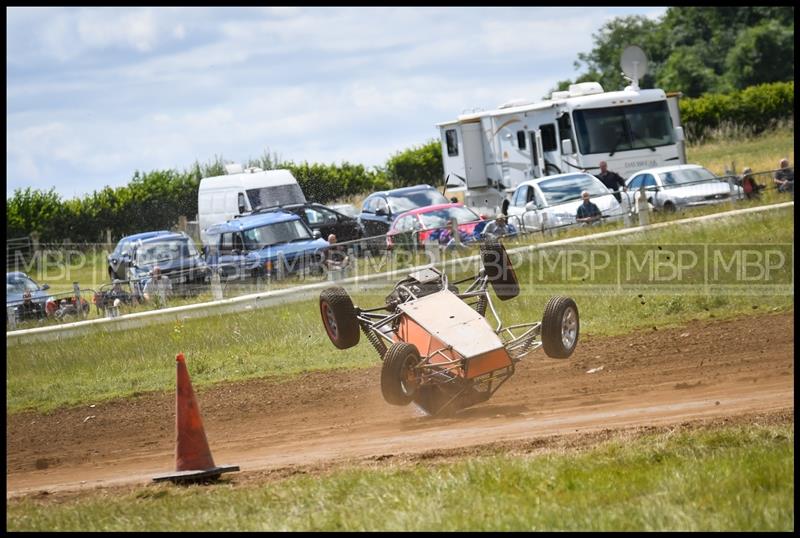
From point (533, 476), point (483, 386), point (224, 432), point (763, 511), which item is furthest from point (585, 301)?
point (763, 511)

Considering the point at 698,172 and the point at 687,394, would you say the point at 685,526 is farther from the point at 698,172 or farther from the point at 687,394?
the point at 698,172

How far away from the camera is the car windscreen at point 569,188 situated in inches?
973

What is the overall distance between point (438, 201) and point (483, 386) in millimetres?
16863

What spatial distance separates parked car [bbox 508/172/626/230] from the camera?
23891 mm

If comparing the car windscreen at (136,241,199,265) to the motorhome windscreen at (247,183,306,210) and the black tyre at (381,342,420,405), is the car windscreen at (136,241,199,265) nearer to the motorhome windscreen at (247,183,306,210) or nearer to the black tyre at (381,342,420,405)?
the motorhome windscreen at (247,183,306,210)

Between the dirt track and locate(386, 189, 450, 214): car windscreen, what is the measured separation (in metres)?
13.6

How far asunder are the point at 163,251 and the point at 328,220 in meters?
4.24

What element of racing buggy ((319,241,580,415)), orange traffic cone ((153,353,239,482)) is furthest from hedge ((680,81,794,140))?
orange traffic cone ((153,353,239,482))

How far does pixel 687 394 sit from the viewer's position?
1073 cm

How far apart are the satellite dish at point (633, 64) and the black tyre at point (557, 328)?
18788 mm

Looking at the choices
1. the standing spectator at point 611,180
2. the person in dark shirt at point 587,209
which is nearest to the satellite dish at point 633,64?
the standing spectator at point 611,180

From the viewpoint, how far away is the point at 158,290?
20828 millimetres

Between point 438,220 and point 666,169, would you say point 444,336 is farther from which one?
point 666,169

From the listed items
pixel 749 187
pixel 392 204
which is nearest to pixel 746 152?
pixel 392 204
